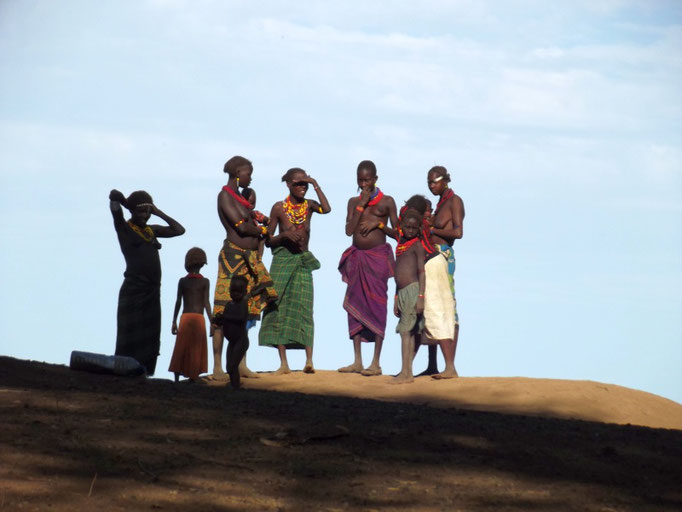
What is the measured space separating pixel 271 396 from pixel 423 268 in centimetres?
344

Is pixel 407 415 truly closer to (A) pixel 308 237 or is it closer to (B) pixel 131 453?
(B) pixel 131 453

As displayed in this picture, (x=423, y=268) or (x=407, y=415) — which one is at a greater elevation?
(x=423, y=268)

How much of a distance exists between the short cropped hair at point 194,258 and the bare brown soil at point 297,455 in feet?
9.02

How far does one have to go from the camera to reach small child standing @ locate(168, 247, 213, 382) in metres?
11.7

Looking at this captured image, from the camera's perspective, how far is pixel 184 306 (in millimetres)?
11773

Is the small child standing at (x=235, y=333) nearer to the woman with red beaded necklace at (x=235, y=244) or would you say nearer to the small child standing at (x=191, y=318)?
the small child standing at (x=191, y=318)

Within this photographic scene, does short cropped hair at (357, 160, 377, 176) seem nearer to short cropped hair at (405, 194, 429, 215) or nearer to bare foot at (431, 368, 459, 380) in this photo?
short cropped hair at (405, 194, 429, 215)

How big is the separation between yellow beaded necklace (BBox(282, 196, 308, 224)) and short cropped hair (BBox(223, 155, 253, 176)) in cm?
72

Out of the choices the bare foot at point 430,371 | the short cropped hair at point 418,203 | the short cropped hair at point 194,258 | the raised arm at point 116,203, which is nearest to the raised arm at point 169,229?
the short cropped hair at point 194,258

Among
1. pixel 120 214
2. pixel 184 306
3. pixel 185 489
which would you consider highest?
pixel 120 214

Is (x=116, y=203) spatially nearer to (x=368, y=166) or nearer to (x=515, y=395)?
(x=368, y=166)

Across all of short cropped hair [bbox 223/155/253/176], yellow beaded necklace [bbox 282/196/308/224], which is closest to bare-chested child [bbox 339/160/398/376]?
yellow beaded necklace [bbox 282/196/308/224]

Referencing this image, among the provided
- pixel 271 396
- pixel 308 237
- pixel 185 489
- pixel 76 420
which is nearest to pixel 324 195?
pixel 308 237

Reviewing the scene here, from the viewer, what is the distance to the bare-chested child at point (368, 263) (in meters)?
13.0
